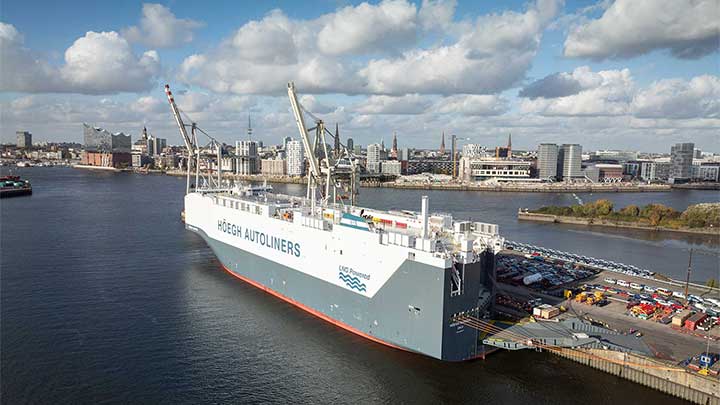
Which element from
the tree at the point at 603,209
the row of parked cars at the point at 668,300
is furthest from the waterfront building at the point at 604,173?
the row of parked cars at the point at 668,300

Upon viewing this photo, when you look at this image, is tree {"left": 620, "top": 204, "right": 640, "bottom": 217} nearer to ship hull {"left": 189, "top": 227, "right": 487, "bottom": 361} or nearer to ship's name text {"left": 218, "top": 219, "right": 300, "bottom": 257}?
ship hull {"left": 189, "top": 227, "right": 487, "bottom": 361}

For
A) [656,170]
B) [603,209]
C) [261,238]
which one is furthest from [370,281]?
[656,170]

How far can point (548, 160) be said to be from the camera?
3669 inches

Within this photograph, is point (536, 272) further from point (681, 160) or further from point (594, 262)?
point (681, 160)

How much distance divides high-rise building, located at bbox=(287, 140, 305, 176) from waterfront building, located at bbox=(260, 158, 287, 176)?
191 centimetres

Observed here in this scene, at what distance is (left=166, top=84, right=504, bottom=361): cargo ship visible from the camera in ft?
42.8

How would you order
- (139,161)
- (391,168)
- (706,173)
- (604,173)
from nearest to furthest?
(604,173) → (706,173) → (391,168) → (139,161)

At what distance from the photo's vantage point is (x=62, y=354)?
14.0 m

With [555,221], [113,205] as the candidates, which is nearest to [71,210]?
[113,205]

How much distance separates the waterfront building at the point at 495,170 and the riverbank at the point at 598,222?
143 ft

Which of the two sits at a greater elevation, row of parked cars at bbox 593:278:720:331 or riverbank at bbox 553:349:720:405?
row of parked cars at bbox 593:278:720:331

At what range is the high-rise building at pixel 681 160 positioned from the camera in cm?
9600

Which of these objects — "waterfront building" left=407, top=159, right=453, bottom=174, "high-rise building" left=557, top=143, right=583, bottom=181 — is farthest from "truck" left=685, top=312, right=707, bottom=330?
"waterfront building" left=407, top=159, right=453, bottom=174

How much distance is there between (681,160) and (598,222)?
72886 millimetres
